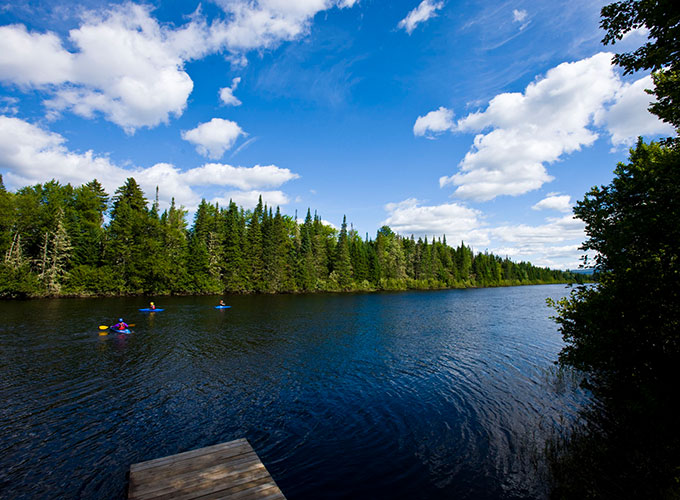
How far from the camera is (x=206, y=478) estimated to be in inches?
261

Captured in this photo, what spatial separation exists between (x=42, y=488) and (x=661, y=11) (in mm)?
21011

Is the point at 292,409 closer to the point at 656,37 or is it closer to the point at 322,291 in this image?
the point at 656,37

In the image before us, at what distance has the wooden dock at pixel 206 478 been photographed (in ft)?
19.9

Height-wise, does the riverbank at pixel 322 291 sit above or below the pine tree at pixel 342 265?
below

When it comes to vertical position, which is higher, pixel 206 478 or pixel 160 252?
pixel 160 252

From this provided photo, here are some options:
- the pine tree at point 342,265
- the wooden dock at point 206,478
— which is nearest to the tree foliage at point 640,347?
the wooden dock at point 206,478

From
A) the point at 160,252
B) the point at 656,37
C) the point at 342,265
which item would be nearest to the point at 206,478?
the point at 656,37

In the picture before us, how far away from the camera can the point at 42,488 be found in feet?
28.8

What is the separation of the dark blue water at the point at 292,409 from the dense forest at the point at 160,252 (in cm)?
3856

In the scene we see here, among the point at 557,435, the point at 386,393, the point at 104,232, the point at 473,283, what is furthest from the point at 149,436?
the point at 473,283

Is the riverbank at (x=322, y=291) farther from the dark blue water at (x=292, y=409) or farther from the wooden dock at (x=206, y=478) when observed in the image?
the wooden dock at (x=206, y=478)

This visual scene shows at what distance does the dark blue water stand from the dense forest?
127ft

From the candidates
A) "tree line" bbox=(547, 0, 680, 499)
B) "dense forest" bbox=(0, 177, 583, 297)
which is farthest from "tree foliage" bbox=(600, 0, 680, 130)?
"dense forest" bbox=(0, 177, 583, 297)

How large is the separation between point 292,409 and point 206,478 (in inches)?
315
